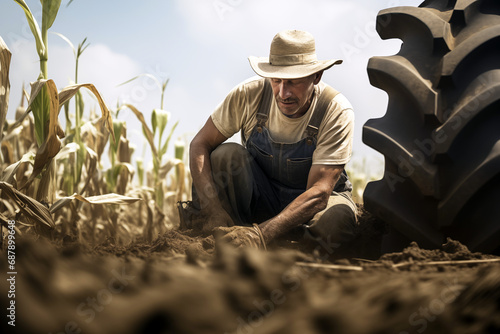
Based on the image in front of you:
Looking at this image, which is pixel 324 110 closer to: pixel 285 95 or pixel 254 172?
pixel 285 95

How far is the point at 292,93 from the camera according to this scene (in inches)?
96.0

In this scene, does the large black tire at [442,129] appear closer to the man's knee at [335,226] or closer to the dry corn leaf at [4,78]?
the man's knee at [335,226]

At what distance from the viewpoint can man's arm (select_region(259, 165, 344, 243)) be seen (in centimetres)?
215

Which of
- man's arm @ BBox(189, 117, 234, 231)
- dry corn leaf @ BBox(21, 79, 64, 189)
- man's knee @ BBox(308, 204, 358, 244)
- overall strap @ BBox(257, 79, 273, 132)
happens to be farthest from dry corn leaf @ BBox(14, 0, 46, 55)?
man's knee @ BBox(308, 204, 358, 244)

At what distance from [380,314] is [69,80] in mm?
3151

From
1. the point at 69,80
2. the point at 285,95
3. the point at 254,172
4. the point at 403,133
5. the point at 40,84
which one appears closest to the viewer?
the point at 403,133

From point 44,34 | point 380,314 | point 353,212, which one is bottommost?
point 353,212

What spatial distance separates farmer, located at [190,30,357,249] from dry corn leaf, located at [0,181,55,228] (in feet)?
2.33

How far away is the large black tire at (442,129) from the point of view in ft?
5.08

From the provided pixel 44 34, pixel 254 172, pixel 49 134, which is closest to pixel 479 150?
pixel 254 172

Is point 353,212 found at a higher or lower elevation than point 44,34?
lower

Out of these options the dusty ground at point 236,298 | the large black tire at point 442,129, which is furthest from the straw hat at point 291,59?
the dusty ground at point 236,298

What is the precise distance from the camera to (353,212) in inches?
95.8

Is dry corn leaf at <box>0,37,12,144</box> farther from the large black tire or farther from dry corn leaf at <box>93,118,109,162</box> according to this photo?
the large black tire
